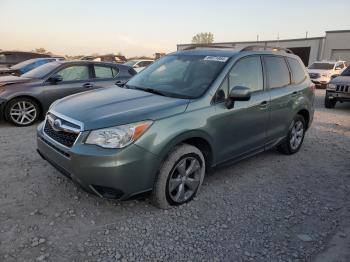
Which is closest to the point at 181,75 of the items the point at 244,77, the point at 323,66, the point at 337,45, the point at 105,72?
the point at 244,77

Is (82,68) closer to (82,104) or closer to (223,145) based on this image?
(82,104)

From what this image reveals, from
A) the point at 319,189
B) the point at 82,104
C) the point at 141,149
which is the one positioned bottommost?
the point at 319,189

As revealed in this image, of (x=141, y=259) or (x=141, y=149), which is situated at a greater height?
(x=141, y=149)

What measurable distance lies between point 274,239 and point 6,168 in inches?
144

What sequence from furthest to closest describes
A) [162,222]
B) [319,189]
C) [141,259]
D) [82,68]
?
[82,68] < [319,189] < [162,222] < [141,259]

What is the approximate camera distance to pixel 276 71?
504cm

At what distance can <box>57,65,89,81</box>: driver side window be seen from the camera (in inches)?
312

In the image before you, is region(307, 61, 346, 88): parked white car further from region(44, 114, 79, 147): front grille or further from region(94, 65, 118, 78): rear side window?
region(44, 114, 79, 147): front grille

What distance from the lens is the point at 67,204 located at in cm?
374

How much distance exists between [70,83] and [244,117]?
16.3 feet

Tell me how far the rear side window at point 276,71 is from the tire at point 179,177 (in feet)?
6.02

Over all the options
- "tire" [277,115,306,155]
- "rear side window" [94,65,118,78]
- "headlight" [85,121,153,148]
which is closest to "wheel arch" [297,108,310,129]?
"tire" [277,115,306,155]

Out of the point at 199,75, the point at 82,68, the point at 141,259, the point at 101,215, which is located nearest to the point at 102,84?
the point at 82,68

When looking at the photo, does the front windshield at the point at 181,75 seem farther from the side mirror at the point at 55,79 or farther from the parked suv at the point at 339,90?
the parked suv at the point at 339,90
